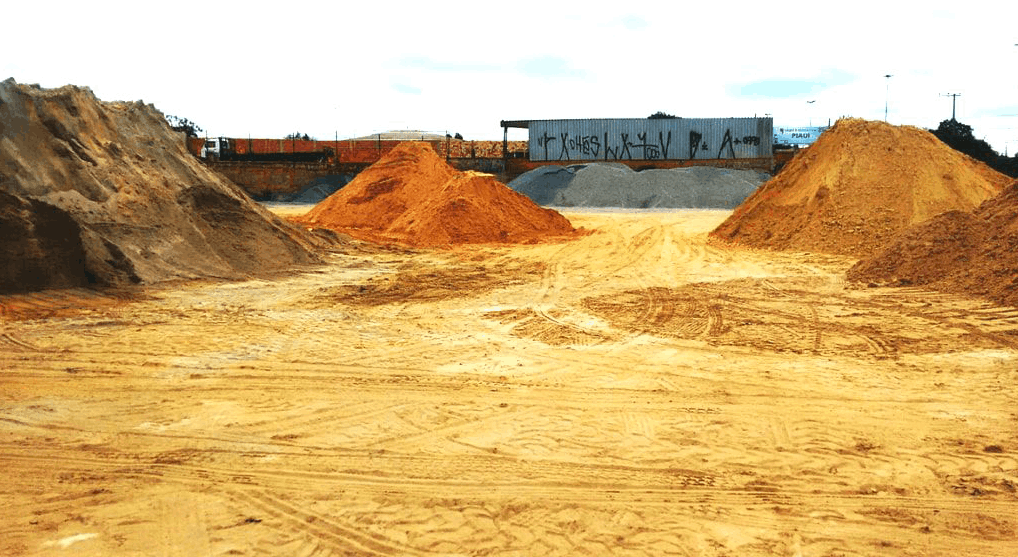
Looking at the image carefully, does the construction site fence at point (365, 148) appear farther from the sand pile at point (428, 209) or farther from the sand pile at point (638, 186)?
the sand pile at point (428, 209)

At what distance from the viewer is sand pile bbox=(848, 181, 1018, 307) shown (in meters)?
11.3

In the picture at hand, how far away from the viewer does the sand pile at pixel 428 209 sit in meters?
22.2

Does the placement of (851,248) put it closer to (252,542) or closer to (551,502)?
(551,502)

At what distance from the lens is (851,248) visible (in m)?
17.6

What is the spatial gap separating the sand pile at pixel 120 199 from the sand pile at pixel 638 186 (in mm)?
23723

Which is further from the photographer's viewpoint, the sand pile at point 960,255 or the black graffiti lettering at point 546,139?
the black graffiti lettering at point 546,139

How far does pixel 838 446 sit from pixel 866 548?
59.4 inches

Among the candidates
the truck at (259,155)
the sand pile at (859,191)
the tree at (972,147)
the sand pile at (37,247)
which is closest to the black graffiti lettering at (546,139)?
the truck at (259,155)

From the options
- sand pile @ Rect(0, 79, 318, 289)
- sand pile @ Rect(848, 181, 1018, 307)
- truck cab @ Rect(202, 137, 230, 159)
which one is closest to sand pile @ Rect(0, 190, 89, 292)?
sand pile @ Rect(0, 79, 318, 289)

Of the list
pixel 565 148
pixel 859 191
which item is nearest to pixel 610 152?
pixel 565 148

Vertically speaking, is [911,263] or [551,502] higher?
[911,263]

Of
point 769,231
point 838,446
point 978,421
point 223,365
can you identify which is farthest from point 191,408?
point 769,231

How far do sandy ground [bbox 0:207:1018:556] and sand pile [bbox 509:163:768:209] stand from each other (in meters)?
26.4

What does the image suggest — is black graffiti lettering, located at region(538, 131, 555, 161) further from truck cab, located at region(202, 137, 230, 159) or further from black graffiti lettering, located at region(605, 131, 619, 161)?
truck cab, located at region(202, 137, 230, 159)
